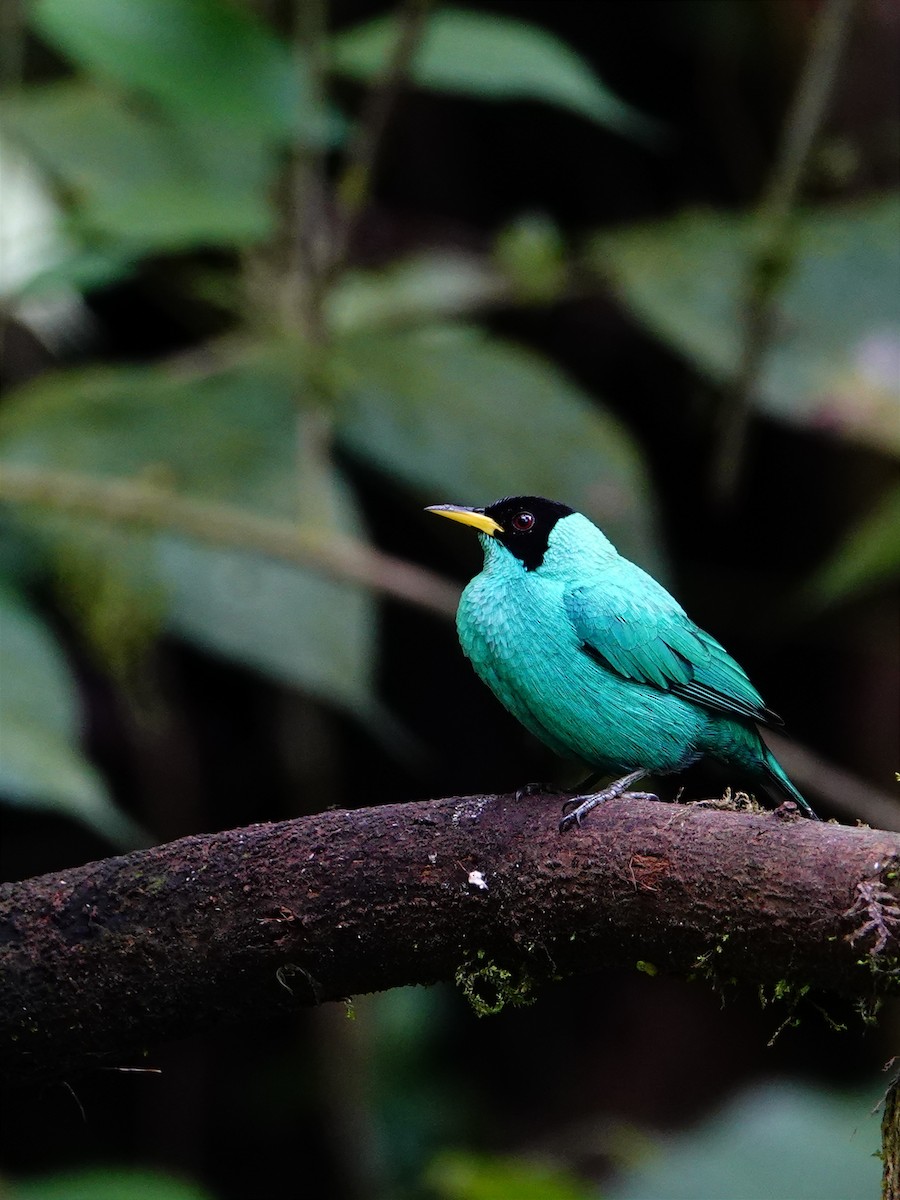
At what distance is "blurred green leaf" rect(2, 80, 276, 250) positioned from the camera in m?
4.80

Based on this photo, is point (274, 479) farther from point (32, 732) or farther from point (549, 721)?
point (549, 721)

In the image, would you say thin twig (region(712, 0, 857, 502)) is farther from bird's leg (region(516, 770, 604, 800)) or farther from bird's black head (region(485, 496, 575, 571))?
bird's leg (region(516, 770, 604, 800))

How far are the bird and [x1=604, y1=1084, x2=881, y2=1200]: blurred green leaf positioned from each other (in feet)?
5.22

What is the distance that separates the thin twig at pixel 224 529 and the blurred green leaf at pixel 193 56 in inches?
48.0

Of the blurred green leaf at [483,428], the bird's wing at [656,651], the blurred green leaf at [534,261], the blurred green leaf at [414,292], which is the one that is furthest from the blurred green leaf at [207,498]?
the bird's wing at [656,651]

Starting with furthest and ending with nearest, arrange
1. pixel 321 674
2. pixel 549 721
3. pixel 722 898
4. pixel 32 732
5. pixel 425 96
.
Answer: pixel 425 96 < pixel 321 674 < pixel 32 732 < pixel 549 721 < pixel 722 898

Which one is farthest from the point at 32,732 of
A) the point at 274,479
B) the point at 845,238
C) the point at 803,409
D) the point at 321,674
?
the point at 845,238

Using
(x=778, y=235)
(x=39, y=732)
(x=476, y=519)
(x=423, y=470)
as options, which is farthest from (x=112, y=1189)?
(x=778, y=235)

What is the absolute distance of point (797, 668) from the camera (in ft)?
22.4

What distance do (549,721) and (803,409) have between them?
8.16ft

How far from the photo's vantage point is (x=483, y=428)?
5199mm

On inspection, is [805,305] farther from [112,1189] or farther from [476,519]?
[112,1189]

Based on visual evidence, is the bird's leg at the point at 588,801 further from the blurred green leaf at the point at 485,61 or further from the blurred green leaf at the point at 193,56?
the blurred green leaf at the point at 193,56

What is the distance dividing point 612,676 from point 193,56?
2.75 meters
